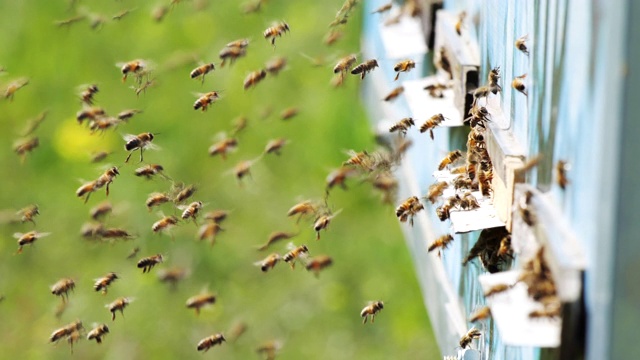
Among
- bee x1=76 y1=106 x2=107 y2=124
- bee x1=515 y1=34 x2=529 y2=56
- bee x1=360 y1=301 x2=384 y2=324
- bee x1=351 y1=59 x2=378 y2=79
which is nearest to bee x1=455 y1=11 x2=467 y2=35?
bee x1=351 y1=59 x2=378 y2=79

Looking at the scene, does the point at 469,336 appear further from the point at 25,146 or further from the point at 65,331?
the point at 25,146

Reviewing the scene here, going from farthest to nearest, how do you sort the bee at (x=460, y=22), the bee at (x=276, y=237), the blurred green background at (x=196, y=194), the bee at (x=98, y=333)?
1. the bee at (x=276, y=237)
2. the blurred green background at (x=196, y=194)
3. the bee at (x=98, y=333)
4. the bee at (x=460, y=22)

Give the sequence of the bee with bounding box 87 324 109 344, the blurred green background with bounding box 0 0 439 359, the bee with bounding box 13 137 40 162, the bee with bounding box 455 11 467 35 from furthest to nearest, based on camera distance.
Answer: the bee with bounding box 13 137 40 162, the blurred green background with bounding box 0 0 439 359, the bee with bounding box 87 324 109 344, the bee with bounding box 455 11 467 35

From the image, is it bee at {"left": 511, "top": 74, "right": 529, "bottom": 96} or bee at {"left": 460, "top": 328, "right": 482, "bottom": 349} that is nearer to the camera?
bee at {"left": 511, "top": 74, "right": 529, "bottom": 96}

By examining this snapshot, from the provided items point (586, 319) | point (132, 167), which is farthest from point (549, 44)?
point (132, 167)

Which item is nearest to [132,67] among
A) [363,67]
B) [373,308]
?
[363,67]

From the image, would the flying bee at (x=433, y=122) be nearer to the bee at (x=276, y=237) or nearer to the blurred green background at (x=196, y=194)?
the blurred green background at (x=196, y=194)

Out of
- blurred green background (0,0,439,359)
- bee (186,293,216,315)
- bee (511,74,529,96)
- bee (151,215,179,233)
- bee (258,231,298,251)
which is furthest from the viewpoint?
bee (258,231,298,251)

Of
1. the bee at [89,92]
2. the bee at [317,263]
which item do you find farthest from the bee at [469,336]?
the bee at [89,92]

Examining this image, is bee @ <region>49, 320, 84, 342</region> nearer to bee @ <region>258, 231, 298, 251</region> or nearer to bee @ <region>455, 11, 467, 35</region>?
bee @ <region>258, 231, 298, 251</region>
